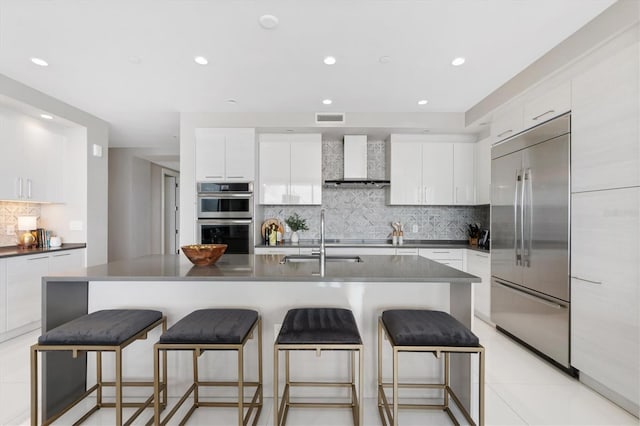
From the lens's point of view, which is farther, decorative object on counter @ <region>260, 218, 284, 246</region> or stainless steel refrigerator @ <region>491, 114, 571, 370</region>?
decorative object on counter @ <region>260, 218, 284, 246</region>

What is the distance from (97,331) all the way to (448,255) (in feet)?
12.0

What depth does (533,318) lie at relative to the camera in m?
2.60

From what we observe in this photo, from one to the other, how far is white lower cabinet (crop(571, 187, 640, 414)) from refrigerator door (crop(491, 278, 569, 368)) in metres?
0.11

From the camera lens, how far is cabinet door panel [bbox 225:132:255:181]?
3820 mm

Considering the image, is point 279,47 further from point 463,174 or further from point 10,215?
point 10,215

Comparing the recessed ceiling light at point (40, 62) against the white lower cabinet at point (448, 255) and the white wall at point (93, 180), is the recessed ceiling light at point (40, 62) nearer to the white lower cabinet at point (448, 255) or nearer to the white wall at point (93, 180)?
the white wall at point (93, 180)

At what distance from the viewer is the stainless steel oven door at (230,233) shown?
3779 mm

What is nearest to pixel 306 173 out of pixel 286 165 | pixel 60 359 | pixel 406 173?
pixel 286 165

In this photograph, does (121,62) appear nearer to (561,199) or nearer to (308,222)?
(308,222)

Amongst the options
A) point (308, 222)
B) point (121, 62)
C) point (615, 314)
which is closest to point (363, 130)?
point (308, 222)

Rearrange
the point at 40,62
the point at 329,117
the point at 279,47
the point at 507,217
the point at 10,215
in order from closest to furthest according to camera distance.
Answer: the point at 279,47, the point at 40,62, the point at 507,217, the point at 10,215, the point at 329,117

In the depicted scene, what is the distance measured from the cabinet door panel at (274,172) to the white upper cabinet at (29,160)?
2581 mm

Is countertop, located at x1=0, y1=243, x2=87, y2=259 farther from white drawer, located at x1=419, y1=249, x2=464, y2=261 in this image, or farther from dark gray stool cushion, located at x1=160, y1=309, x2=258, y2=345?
white drawer, located at x1=419, y1=249, x2=464, y2=261

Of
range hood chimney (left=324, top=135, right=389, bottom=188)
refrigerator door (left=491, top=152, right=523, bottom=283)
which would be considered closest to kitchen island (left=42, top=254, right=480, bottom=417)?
refrigerator door (left=491, top=152, right=523, bottom=283)
